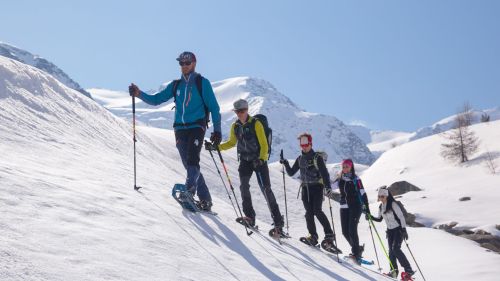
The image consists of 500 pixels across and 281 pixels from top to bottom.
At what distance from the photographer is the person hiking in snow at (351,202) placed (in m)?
10.5

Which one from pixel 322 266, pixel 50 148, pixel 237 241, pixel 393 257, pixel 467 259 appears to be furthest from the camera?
pixel 467 259

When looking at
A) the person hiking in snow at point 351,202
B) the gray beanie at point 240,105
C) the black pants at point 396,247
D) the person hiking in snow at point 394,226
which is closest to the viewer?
the gray beanie at point 240,105

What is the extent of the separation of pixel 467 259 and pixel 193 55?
11458 millimetres

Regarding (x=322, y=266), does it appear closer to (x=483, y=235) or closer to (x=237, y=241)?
(x=237, y=241)

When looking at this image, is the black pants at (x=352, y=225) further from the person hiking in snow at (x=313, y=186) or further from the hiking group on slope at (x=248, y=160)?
the person hiking in snow at (x=313, y=186)

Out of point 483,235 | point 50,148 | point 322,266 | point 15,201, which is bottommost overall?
point 483,235

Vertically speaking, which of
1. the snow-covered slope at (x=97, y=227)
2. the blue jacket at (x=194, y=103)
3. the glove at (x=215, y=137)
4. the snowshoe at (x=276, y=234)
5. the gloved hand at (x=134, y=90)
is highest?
the gloved hand at (x=134, y=90)

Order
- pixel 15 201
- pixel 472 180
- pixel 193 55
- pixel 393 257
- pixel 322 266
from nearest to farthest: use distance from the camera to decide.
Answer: pixel 15 201 < pixel 322 266 < pixel 193 55 < pixel 393 257 < pixel 472 180

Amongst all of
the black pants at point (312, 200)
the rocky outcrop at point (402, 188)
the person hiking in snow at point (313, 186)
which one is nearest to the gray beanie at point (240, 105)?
the person hiking in snow at point (313, 186)

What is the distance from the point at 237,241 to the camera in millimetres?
7133

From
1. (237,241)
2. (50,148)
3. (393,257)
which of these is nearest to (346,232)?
(393,257)

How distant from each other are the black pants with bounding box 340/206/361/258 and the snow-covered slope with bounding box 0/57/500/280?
1.30 meters

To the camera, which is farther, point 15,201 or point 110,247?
point 15,201

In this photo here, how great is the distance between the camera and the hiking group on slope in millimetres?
8172
